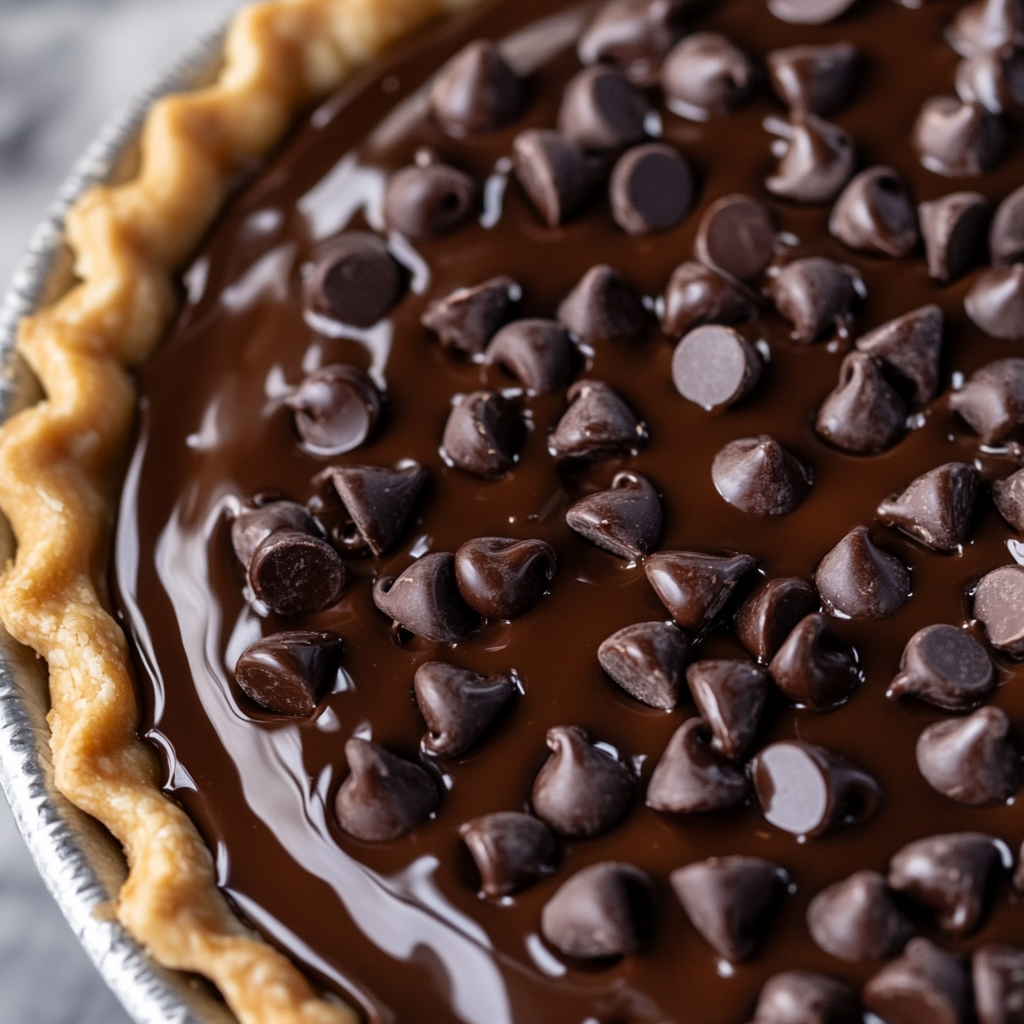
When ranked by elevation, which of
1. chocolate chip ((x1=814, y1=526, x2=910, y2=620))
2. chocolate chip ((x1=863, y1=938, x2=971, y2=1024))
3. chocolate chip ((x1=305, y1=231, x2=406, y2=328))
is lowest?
chocolate chip ((x1=863, y1=938, x2=971, y2=1024))

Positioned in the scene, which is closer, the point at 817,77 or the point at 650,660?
the point at 650,660

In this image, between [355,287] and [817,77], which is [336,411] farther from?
[817,77]

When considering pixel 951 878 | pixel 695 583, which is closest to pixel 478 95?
pixel 695 583

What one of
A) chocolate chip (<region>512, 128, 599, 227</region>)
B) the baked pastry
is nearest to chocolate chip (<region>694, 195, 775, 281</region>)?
the baked pastry

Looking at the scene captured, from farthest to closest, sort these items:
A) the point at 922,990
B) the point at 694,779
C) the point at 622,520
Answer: the point at 622,520
the point at 694,779
the point at 922,990


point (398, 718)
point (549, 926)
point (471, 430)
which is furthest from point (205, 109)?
point (549, 926)

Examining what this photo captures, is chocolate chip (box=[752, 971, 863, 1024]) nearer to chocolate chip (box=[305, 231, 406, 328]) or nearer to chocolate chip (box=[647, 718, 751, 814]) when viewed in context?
chocolate chip (box=[647, 718, 751, 814])
